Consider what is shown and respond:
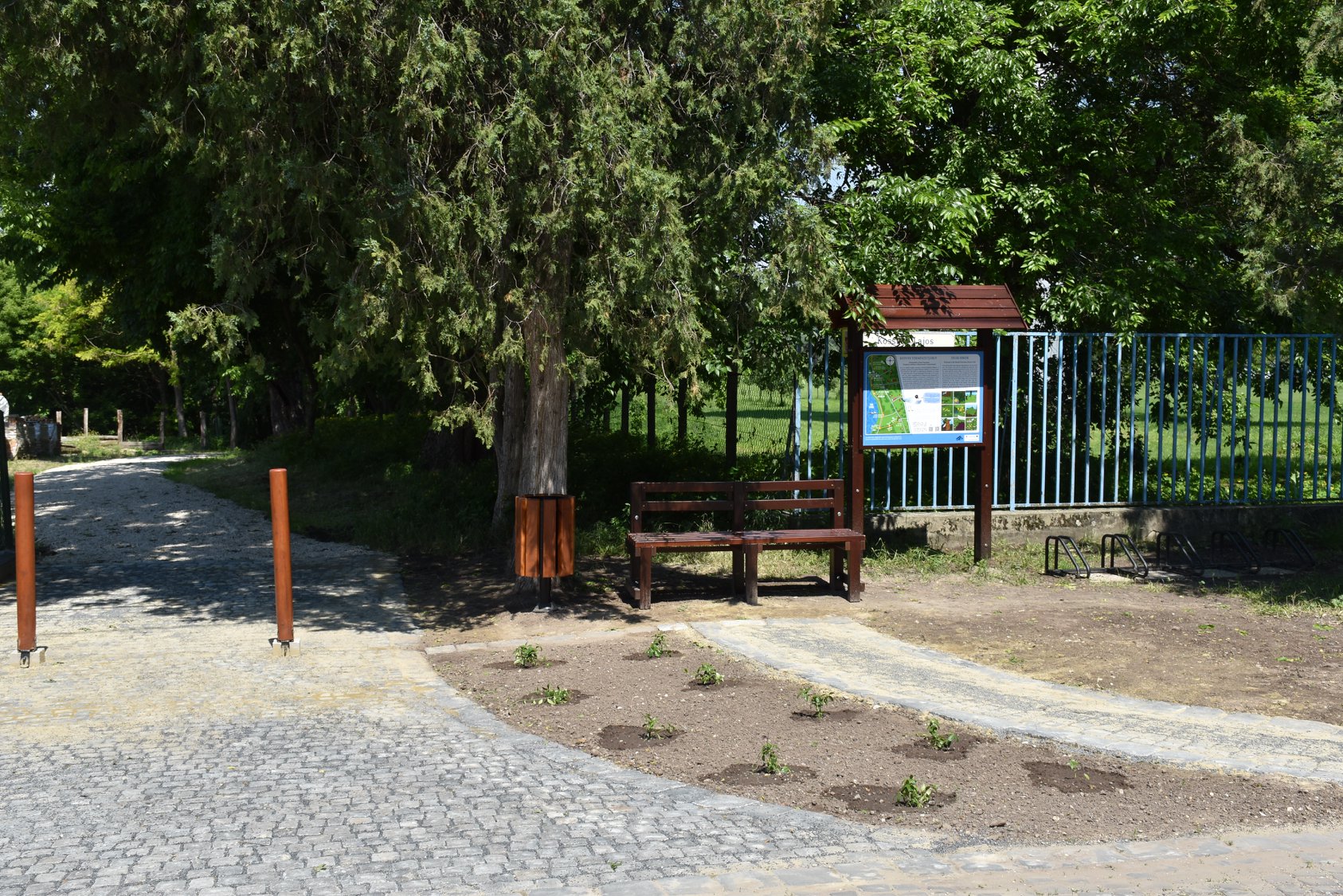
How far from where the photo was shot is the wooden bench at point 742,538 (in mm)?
10383

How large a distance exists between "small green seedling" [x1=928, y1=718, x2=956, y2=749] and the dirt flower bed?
0.05ft

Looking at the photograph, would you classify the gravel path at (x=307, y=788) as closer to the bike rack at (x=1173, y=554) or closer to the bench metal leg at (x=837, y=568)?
the bench metal leg at (x=837, y=568)

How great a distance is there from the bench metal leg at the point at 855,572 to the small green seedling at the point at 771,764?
4598 mm

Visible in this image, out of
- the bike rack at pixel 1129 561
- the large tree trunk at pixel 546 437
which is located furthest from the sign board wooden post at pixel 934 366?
the large tree trunk at pixel 546 437

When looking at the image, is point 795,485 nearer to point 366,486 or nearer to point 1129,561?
point 1129,561

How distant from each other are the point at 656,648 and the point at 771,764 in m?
2.73

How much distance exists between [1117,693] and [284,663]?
546 centimetres

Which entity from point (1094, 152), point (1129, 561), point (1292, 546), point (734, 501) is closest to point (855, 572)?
point (734, 501)

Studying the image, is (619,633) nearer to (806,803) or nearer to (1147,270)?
(806,803)

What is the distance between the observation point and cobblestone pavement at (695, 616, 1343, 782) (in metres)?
6.28

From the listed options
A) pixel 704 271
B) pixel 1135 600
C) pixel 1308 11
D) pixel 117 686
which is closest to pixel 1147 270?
pixel 1308 11

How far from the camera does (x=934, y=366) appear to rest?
12172 mm

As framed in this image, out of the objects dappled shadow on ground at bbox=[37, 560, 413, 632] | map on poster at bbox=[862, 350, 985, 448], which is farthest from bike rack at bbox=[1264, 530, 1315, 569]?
dappled shadow on ground at bbox=[37, 560, 413, 632]

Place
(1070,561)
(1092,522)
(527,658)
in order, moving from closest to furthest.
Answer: (527,658) < (1070,561) < (1092,522)
